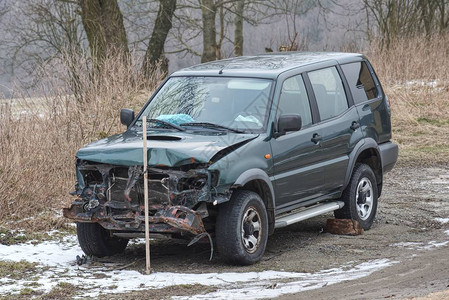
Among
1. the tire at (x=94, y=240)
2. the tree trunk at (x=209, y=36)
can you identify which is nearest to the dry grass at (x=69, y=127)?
the tire at (x=94, y=240)

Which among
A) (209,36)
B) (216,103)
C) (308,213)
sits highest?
(209,36)

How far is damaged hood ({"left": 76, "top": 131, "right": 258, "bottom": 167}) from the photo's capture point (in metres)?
7.68

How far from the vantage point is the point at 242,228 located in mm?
7934

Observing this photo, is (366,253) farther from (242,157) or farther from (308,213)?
(242,157)

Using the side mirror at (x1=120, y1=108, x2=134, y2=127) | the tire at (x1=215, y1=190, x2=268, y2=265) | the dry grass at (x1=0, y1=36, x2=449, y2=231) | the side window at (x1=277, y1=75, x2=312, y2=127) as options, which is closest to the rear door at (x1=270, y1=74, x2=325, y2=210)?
the side window at (x1=277, y1=75, x2=312, y2=127)

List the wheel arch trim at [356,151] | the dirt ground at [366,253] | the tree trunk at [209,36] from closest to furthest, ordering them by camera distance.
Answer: the dirt ground at [366,253] < the wheel arch trim at [356,151] < the tree trunk at [209,36]

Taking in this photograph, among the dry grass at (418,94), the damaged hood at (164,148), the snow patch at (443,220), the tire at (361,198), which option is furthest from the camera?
the dry grass at (418,94)

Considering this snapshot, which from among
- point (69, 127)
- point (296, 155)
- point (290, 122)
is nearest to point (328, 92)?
point (296, 155)

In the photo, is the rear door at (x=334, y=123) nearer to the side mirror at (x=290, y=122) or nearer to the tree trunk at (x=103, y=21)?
the side mirror at (x=290, y=122)

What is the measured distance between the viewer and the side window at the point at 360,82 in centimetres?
997

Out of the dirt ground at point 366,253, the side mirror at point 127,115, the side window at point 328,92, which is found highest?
the side window at point 328,92

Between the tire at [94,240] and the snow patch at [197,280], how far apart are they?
235 millimetres

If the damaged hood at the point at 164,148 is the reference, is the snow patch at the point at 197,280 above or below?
below

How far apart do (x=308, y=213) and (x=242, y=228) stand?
1250 mm
